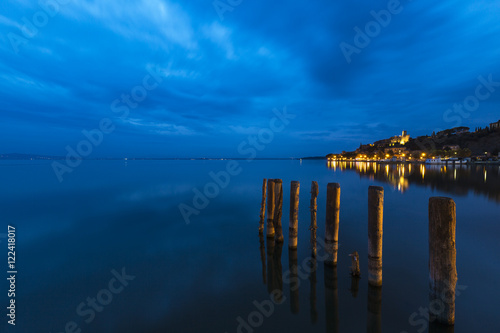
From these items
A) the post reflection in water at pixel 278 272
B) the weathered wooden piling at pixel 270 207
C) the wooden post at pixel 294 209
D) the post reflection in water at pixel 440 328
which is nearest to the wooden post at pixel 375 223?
the post reflection in water at pixel 440 328

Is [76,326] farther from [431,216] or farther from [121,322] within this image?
[431,216]

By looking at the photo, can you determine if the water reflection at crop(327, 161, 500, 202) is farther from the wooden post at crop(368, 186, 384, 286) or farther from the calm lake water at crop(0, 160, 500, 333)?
the wooden post at crop(368, 186, 384, 286)

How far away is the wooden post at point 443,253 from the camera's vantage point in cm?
491

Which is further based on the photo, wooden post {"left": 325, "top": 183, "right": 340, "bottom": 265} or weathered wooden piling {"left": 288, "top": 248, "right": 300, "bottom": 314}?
wooden post {"left": 325, "top": 183, "right": 340, "bottom": 265}

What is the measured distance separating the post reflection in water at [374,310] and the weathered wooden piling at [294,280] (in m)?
1.75

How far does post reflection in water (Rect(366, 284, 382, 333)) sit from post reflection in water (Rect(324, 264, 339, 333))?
2.44 ft

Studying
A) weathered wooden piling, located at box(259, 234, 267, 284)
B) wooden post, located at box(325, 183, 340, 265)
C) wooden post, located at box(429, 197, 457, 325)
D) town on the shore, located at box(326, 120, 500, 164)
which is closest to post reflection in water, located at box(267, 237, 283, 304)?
weathered wooden piling, located at box(259, 234, 267, 284)

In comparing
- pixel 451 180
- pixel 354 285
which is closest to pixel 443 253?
pixel 354 285

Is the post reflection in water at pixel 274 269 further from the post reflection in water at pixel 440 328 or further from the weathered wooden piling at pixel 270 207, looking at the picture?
the post reflection in water at pixel 440 328

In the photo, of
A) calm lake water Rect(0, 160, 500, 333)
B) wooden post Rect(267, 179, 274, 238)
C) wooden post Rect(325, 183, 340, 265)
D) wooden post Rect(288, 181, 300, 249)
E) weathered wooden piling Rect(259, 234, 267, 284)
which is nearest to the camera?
calm lake water Rect(0, 160, 500, 333)

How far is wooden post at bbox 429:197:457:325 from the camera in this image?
16.1ft

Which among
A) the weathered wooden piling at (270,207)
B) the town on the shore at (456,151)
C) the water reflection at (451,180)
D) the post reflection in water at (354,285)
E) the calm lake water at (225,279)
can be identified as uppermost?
the town on the shore at (456,151)

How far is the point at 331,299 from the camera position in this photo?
6.85 meters

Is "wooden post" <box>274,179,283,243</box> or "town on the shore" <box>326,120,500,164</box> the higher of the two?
"town on the shore" <box>326,120,500,164</box>
